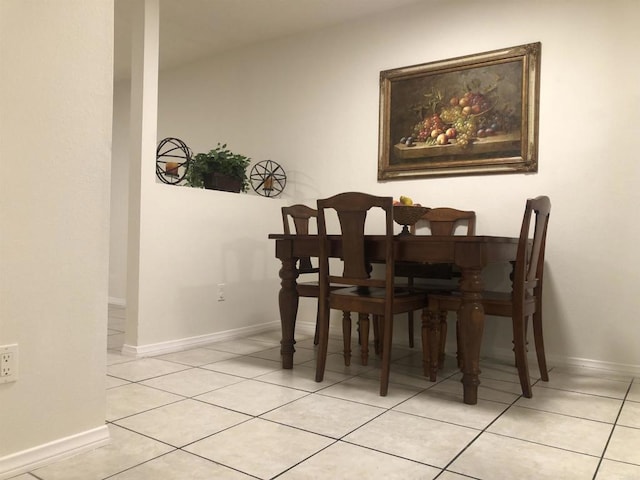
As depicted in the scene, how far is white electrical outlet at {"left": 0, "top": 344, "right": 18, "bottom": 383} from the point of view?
4.58ft

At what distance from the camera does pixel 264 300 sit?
3885 mm

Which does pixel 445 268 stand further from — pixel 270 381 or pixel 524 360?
pixel 270 381

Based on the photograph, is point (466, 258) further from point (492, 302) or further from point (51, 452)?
point (51, 452)

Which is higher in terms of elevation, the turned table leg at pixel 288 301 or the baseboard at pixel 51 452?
the turned table leg at pixel 288 301

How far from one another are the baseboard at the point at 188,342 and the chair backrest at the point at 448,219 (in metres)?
1.55

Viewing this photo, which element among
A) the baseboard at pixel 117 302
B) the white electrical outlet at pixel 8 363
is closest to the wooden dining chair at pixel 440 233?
the white electrical outlet at pixel 8 363

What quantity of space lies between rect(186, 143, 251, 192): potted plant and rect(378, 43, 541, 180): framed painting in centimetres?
108

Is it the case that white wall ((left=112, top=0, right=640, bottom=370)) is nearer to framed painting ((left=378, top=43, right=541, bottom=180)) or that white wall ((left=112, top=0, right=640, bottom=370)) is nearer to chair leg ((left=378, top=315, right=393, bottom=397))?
framed painting ((left=378, top=43, right=541, bottom=180))

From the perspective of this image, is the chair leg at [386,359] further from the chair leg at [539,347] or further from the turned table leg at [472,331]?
the chair leg at [539,347]

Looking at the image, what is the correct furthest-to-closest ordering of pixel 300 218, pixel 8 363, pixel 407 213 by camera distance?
pixel 300 218 → pixel 407 213 → pixel 8 363

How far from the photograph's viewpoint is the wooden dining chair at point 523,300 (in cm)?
224

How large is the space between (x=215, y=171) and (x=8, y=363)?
227cm

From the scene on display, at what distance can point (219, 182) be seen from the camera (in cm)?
353

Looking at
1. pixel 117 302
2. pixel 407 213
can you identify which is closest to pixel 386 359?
pixel 407 213
